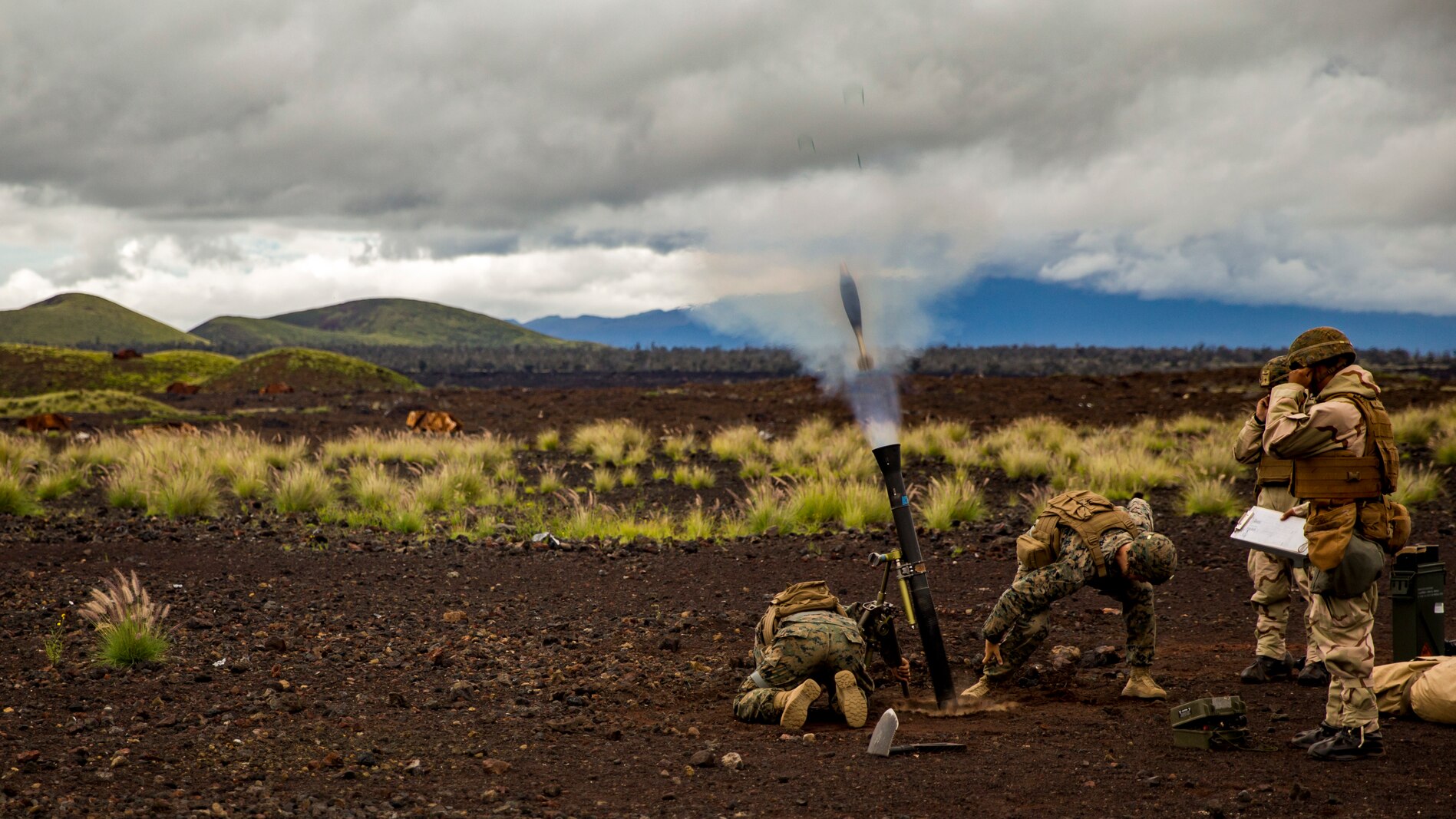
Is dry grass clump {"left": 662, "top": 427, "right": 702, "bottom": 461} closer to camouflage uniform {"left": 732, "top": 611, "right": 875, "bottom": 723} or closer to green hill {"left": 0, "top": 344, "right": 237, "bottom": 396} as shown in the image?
camouflage uniform {"left": 732, "top": 611, "right": 875, "bottom": 723}

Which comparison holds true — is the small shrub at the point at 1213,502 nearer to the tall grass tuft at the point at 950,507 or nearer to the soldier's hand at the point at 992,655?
the tall grass tuft at the point at 950,507

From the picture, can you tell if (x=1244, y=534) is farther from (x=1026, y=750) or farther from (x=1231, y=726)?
(x=1026, y=750)

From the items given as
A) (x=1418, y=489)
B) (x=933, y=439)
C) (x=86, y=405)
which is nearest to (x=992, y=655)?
(x=1418, y=489)

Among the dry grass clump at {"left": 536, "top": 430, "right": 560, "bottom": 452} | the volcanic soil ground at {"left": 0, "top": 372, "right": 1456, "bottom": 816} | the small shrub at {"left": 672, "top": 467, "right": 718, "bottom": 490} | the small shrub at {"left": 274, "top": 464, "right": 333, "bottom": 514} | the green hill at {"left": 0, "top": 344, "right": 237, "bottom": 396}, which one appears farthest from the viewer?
the green hill at {"left": 0, "top": 344, "right": 237, "bottom": 396}

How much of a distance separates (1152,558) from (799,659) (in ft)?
6.75

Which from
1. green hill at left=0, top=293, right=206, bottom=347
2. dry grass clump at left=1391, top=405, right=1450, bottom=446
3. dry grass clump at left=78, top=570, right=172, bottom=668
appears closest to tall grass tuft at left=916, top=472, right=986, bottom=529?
dry grass clump at left=78, top=570, right=172, bottom=668

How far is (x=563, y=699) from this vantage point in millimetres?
6102

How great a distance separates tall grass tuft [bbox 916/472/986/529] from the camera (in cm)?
1244

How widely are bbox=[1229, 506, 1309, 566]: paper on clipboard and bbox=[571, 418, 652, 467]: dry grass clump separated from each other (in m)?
14.6

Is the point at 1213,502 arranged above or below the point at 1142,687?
above

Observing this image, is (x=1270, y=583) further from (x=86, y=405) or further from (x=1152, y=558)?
(x=86, y=405)

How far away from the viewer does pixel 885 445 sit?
5.57 meters

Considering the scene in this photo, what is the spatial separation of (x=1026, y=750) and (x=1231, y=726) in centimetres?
103

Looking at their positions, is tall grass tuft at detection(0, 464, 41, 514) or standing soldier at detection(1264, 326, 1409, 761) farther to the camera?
tall grass tuft at detection(0, 464, 41, 514)
